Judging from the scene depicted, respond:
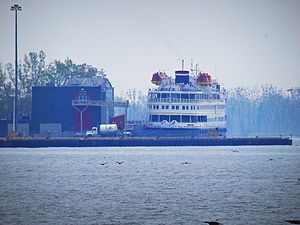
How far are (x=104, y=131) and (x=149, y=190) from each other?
73614 mm

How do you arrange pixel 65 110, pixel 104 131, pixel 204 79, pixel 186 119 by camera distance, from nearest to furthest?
1. pixel 186 119
2. pixel 104 131
3. pixel 65 110
4. pixel 204 79

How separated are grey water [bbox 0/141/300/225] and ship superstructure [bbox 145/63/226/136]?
31.4 m

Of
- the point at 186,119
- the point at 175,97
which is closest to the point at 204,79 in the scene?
the point at 175,97

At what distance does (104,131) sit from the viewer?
136000mm

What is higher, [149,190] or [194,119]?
[194,119]

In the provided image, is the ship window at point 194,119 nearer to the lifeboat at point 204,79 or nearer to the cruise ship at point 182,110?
the cruise ship at point 182,110

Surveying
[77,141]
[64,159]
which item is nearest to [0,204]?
[64,159]

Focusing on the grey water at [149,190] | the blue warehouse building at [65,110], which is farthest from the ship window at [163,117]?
the grey water at [149,190]

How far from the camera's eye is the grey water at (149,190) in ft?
162

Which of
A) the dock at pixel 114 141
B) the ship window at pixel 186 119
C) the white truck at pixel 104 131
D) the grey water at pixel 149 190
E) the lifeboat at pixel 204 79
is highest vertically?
the lifeboat at pixel 204 79

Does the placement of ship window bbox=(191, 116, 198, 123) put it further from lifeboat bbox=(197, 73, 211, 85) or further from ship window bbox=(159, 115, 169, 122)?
lifeboat bbox=(197, 73, 211, 85)

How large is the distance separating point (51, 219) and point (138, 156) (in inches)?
2379

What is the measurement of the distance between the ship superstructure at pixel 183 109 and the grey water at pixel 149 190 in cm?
3136

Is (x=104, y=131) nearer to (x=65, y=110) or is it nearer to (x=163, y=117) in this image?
(x=65, y=110)
